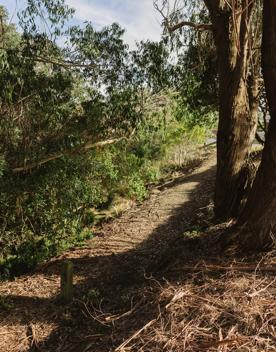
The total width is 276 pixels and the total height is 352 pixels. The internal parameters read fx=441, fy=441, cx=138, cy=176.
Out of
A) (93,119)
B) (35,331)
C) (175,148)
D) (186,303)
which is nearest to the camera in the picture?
(186,303)

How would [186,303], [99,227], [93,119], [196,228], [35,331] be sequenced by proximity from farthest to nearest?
[99,227]
[93,119]
[196,228]
[35,331]
[186,303]

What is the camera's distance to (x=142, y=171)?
50.7 ft

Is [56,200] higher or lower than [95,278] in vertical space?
higher

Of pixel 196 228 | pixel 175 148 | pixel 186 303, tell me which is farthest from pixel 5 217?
pixel 175 148

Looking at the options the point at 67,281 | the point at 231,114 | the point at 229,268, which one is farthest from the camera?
the point at 231,114

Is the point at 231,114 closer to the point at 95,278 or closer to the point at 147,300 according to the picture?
the point at 147,300

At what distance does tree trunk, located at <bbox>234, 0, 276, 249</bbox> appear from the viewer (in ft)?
18.2

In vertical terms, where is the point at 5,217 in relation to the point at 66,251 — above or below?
above

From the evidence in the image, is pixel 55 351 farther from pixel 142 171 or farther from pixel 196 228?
pixel 142 171

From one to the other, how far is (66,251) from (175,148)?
9.96 meters

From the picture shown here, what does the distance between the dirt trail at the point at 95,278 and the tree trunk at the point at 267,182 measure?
1695mm

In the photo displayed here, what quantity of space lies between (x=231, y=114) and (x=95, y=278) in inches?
150

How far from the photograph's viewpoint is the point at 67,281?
22.8ft

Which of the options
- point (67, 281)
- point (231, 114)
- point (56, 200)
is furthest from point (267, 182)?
point (56, 200)
